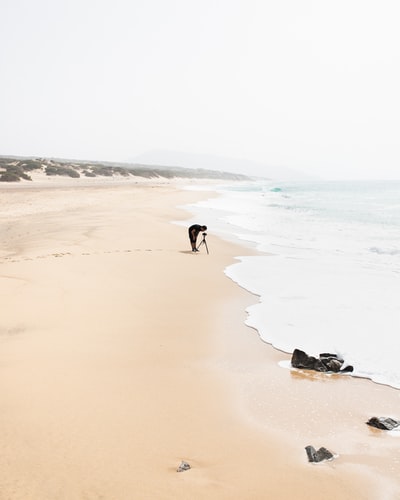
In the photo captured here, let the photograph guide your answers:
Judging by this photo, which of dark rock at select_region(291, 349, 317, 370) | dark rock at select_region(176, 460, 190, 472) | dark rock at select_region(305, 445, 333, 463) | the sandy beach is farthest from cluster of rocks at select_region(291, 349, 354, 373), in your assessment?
dark rock at select_region(176, 460, 190, 472)

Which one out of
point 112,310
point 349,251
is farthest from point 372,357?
point 349,251

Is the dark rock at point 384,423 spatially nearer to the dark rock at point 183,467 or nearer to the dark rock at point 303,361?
the dark rock at point 303,361

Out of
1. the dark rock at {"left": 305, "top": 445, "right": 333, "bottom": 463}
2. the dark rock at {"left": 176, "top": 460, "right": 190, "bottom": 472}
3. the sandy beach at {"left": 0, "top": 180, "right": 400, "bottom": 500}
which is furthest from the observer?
the dark rock at {"left": 305, "top": 445, "right": 333, "bottom": 463}

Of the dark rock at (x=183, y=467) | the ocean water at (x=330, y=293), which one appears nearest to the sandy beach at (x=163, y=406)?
the dark rock at (x=183, y=467)

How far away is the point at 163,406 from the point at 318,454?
161 cm

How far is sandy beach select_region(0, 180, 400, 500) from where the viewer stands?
318 centimetres

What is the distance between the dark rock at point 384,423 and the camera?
4012 millimetres

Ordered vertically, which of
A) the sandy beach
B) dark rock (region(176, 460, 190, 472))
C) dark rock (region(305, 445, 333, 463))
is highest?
dark rock (region(305, 445, 333, 463))

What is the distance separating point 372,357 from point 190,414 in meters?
2.91

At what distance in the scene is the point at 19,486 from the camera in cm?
301

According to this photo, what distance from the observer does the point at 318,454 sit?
139 inches

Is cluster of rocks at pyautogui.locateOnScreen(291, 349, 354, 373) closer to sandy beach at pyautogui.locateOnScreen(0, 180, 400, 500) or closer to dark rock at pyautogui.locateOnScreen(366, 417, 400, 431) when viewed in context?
sandy beach at pyautogui.locateOnScreen(0, 180, 400, 500)

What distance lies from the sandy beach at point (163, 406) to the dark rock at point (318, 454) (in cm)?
6

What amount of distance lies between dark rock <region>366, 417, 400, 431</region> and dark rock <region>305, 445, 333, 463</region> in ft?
2.58
